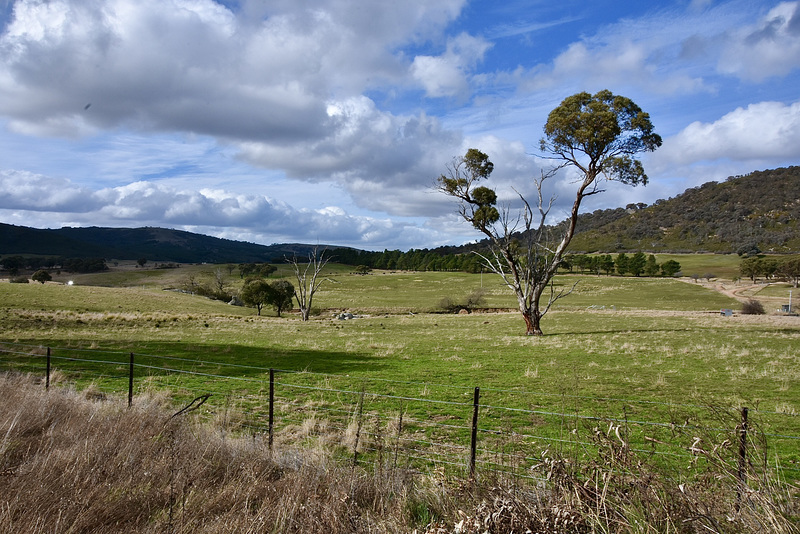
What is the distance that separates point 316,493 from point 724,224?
197817 millimetres

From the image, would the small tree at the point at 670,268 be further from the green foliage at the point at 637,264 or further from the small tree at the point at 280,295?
the small tree at the point at 280,295

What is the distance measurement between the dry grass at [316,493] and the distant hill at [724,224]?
144 meters

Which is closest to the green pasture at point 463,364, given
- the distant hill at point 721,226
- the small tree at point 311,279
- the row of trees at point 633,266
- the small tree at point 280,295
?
the small tree at point 311,279

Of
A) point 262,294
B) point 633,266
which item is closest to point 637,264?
point 633,266

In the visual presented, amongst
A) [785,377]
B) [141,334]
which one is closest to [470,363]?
[785,377]

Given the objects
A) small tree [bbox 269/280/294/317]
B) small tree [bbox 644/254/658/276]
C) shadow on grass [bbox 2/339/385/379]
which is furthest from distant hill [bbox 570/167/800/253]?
shadow on grass [bbox 2/339/385/379]

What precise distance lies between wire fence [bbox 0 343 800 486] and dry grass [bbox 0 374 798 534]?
33 centimetres

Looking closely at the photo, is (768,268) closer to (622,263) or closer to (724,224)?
(622,263)

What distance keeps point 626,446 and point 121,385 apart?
13.6 m

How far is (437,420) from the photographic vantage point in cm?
1004

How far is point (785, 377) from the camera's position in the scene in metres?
14.1

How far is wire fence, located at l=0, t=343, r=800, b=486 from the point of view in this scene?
6199 millimetres

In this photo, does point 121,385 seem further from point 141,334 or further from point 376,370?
point 141,334

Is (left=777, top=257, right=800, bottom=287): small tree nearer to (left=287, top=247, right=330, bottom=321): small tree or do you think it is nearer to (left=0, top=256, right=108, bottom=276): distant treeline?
(left=287, top=247, right=330, bottom=321): small tree
